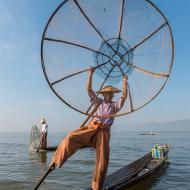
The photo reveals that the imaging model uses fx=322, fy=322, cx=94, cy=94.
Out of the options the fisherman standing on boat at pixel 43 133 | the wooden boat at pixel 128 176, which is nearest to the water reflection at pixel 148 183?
the wooden boat at pixel 128 176

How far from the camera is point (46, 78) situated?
6363 millimetres

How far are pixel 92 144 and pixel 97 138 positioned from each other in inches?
7.2

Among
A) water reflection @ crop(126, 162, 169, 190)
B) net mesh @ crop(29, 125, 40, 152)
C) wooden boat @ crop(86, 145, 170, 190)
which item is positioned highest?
net mesh @ crop(29, 125, 40, 152)

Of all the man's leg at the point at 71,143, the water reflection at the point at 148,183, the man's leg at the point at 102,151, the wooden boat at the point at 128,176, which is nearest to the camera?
the man's leg at the point at 71,143

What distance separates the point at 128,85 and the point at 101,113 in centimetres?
97

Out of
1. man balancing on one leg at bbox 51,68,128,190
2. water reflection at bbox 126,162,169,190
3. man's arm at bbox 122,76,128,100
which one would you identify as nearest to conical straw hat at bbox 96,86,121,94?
man balancing on one leg at bbox 51,68,128,190

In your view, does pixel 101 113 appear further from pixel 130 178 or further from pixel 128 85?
pixel 130 178

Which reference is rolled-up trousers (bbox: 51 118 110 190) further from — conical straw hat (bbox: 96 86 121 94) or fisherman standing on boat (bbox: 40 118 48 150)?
fisherman standing on boat (bbox: 40 118 48 150)

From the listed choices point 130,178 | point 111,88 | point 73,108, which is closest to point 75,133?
point 73,108

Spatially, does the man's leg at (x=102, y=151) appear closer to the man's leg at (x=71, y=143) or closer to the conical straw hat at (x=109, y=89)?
the man's leg at (x=71, y=143)

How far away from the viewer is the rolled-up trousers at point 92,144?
6117 millimetres

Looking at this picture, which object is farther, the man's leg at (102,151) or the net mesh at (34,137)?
the net mesh at (34,137)

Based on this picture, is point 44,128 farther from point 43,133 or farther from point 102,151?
point 102,151

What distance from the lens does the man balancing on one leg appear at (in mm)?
6133
